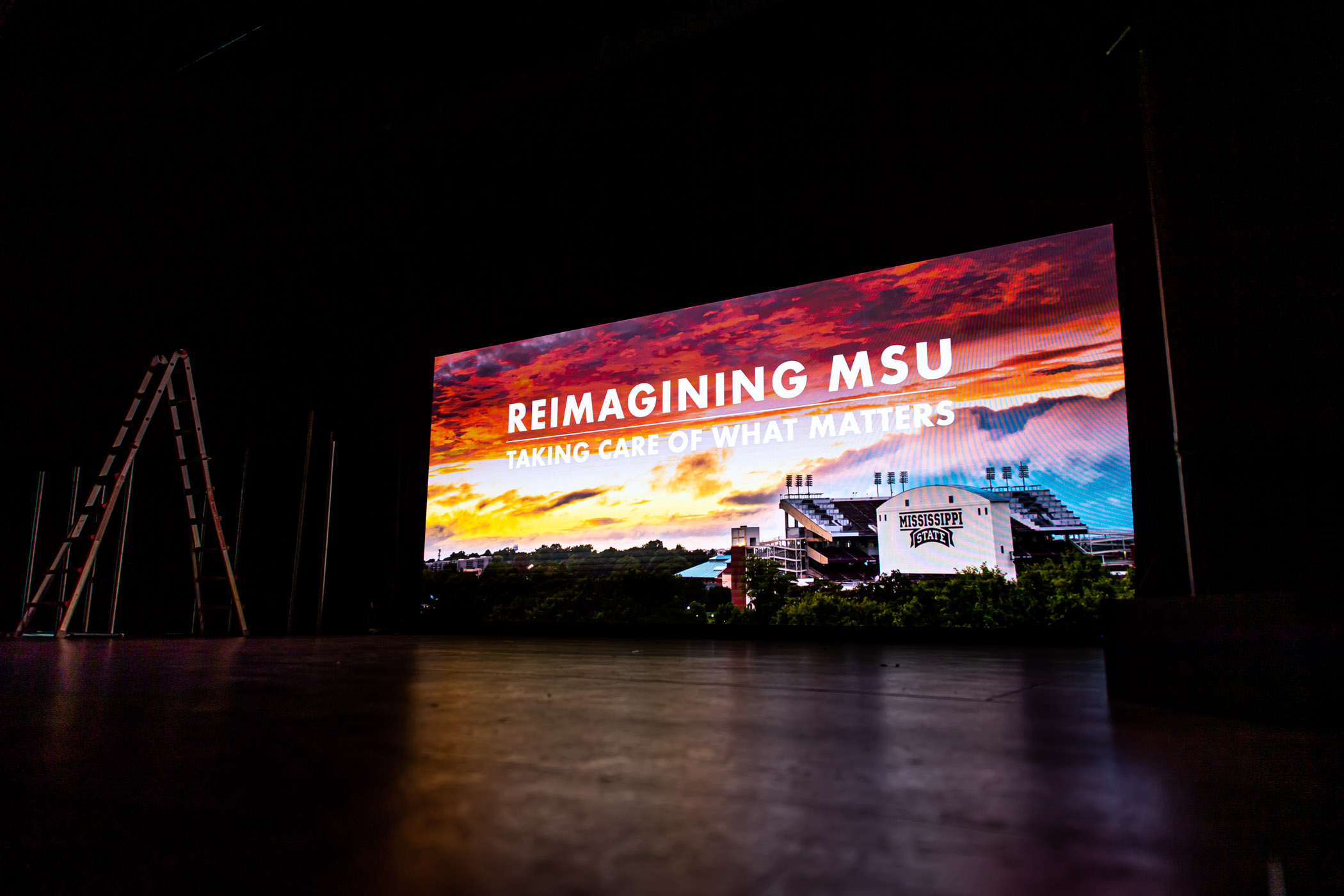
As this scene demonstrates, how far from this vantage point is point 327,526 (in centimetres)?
595

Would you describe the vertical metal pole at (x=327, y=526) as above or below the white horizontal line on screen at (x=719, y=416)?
below

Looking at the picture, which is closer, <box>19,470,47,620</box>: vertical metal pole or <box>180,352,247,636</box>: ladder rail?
<box>180,352,247,636</box>: ladder rail

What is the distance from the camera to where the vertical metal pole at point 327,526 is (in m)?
5.83

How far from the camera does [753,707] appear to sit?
123cm

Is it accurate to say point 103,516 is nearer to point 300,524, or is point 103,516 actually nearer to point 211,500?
point 211,500

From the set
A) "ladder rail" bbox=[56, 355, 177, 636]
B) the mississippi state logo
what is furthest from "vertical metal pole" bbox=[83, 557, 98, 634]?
the mississippi state logo

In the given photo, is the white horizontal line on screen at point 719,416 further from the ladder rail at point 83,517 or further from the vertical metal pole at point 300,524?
the ladder rail at point 83,517

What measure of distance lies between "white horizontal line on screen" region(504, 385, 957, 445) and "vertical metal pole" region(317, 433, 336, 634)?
1542 mm

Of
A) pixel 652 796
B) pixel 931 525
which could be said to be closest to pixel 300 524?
pixel 931 525

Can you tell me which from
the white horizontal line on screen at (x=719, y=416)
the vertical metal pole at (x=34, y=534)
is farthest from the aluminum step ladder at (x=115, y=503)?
the white horizontal line on screen at (x=719, y=416)

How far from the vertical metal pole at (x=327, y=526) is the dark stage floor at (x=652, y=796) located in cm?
474

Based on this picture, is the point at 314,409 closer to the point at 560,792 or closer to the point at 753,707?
the point at 753,707

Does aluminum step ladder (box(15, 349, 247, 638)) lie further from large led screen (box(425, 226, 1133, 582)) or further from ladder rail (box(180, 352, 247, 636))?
large led screen (box(425, 226, 1133, 582))

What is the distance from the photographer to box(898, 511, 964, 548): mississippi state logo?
416 centimetres
